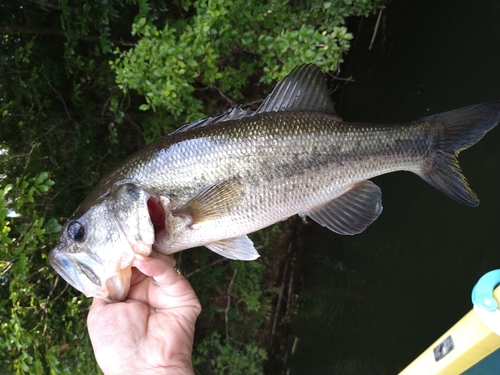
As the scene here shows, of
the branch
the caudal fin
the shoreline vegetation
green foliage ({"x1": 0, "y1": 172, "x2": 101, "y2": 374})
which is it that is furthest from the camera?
the branch

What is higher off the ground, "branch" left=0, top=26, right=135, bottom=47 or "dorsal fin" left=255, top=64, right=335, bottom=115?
"branch" left=0, top=26, right=135, bottom=47

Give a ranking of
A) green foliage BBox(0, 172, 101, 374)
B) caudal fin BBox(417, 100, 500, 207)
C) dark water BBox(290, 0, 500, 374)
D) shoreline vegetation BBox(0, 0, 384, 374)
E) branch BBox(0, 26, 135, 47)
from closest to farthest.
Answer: caudal fin BBox(417, 100, 500, 207) → green foliage BBox(0, 172, 101, 374) → shoreline vegetation BBox(0, 0, 384, 374) → branch BBox(0, 26, 135, 47) → dark water BBox(290, 0, 500, 374)

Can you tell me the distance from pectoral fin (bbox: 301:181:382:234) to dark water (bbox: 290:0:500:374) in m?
2.17

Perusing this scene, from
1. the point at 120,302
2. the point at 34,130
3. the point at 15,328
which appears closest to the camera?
the point at 120,302

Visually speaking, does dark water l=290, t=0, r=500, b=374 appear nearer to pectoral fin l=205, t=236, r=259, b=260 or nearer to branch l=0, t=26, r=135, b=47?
pectoral fin l=205, t=236, r=259, b=260

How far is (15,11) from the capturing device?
3039 mm

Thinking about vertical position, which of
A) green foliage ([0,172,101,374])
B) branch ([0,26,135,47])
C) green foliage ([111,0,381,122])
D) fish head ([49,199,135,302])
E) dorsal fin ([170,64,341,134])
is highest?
branch ([0,26,135,47])

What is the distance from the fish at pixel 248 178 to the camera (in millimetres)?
1841

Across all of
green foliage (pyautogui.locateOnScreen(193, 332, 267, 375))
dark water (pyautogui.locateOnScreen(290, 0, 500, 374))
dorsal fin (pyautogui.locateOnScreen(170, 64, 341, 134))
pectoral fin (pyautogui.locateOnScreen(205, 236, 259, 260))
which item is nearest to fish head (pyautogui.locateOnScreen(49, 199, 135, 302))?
pectoral fin (pyautogui.locateOnScreen(205, 236, 259, 260))

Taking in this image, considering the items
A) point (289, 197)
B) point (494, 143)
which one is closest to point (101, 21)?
point (289, 197)

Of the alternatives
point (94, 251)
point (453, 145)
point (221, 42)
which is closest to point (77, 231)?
point (94, 251)

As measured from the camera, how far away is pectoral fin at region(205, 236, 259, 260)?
80.8 inches

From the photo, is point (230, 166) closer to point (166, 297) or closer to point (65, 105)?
point (166, 297)

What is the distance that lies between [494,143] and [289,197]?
2904mm
